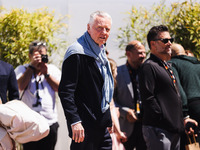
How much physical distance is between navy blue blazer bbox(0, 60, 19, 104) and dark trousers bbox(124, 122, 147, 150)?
5.25ft

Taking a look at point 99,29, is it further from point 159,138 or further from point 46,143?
point 46,143

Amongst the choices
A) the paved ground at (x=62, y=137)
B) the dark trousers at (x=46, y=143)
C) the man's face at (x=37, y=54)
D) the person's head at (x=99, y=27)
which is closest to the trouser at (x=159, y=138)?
the person's head at (x=99, y=27)

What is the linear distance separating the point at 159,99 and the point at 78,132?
112cm

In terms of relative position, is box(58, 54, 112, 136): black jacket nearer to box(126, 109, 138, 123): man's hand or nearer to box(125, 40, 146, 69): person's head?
box(126, 109, 138, 123): man's hand

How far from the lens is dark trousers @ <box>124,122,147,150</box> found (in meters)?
4.72

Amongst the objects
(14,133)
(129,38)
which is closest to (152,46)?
(14,133)

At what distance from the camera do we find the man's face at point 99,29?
126 inches

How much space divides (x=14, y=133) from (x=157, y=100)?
149 cm

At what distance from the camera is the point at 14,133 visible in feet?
10.3

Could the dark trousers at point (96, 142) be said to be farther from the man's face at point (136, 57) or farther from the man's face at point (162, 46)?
the man's face at point (136, 57)

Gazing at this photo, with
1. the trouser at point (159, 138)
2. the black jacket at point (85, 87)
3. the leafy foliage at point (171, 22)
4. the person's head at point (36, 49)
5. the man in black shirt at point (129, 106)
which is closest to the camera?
the black jacket at point (85, 87)

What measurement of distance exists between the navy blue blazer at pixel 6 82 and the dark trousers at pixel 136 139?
1.60 m

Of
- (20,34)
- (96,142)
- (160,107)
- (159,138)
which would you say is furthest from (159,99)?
(20,34)

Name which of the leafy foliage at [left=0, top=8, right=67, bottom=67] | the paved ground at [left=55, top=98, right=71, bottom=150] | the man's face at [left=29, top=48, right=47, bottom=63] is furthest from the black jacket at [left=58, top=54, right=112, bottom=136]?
the paved ground at [left=55, top=98, right=71, bottom=150]
